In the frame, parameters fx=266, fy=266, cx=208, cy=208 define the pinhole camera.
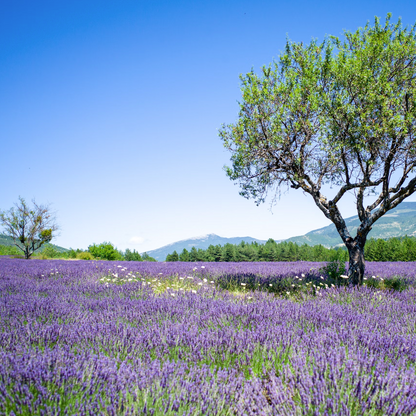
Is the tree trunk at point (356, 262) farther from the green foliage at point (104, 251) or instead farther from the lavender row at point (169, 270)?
the green foliage at point (104, 251)

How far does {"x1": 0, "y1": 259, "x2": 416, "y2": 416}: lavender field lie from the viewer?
143 cm

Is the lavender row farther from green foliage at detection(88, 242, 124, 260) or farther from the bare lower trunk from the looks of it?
green foliage at detection(88, 242, 124, 260)

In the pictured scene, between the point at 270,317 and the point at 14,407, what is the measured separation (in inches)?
89.7

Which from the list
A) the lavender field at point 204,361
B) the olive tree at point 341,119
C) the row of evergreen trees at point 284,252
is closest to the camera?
the lavender field at point 204,361

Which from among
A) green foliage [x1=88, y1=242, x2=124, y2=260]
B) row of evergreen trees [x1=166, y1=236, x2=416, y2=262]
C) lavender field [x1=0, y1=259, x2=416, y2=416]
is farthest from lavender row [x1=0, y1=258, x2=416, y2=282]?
green foliage [x1=88, y1=242, x2=124, y2=260]

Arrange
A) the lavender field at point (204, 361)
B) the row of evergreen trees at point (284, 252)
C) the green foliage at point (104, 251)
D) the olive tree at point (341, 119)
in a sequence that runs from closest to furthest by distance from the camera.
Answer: the lavender field at point (204, 361) → the olive tree at point (341, 119) → the row of evergreen trees at point (284, 252) → the green foliage at point (104, 251)

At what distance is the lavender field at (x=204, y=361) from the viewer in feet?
4.68

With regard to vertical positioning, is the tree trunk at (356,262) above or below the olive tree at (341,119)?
below

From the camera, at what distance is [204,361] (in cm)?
198

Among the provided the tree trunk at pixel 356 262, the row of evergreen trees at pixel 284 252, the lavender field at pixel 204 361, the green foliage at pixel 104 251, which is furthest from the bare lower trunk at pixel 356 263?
the green foliage at pixel 104 251

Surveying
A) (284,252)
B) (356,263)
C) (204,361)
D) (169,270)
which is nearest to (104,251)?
(284,252)

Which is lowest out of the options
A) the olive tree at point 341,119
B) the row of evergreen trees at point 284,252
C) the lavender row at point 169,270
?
the row of evergreen trees at point 284,252

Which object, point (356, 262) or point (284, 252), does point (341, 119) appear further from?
point (284, 252)

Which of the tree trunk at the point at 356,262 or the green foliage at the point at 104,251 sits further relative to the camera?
the green foliage at the point at 104,251
